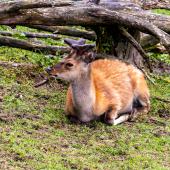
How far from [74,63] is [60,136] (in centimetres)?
114

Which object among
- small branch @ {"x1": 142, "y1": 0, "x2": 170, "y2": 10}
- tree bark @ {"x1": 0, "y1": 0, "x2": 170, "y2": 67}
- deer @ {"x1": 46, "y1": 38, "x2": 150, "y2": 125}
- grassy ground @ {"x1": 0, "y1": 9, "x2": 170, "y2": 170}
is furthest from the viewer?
small branch @ {"x1": 142, "y1": 0, "x2": 170, "y2": 10}

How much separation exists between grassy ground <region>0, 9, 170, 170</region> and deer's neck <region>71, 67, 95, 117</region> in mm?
223

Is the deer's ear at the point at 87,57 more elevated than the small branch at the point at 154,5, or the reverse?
the deer's ear at the point at 87,57

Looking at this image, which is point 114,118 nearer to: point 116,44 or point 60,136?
point 60,136

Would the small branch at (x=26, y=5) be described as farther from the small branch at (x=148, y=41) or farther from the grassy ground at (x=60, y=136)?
the small branch at (x=148, y=41)

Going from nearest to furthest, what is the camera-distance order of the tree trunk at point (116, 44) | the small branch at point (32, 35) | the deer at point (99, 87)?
the deer at point (99, 87) < the tree trunk at point (116, 44) < the small branch at point (32, 35)

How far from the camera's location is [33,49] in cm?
1016

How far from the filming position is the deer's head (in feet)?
25.4

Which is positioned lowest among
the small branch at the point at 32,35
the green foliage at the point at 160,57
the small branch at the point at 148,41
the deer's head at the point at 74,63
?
the green foliage at the point at 160,57

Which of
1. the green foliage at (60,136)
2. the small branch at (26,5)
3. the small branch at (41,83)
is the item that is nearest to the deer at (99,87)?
the green foliage at (60,136)

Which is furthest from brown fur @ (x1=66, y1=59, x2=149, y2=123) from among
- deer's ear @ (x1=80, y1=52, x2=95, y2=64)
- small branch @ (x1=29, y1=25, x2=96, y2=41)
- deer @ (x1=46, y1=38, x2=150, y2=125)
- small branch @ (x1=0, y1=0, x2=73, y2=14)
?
small branch @ (x1=29, y1=25, x2=96, y2=41)

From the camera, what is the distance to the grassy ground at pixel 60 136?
633 cm

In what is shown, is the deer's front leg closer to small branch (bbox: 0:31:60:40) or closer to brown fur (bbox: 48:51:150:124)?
brown fur (bbox: 48:51:150:124)

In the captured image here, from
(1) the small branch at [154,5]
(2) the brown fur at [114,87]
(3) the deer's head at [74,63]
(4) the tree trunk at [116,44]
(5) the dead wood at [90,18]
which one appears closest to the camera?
(3) the deer's head at [74,63]
